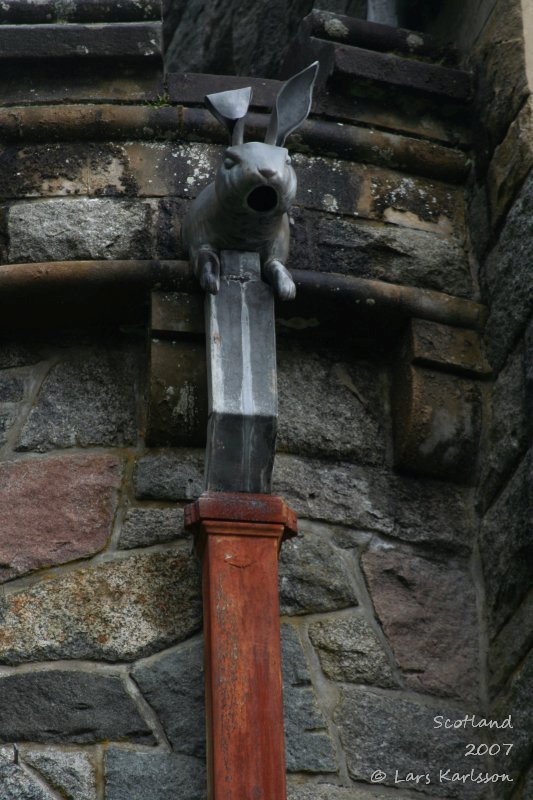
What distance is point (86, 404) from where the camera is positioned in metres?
3.75

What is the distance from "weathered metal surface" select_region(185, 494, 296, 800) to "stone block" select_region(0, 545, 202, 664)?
5.6 inches

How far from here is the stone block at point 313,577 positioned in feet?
11.6

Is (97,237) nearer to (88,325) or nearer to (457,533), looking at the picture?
(88,325)

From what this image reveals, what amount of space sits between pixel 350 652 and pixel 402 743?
0.73ft

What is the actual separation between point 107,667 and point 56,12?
1.74 metres

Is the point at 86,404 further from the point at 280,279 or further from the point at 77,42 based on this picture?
the point at 77,42

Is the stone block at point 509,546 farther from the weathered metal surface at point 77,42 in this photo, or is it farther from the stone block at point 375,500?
the weathered metal surface at point 77,42

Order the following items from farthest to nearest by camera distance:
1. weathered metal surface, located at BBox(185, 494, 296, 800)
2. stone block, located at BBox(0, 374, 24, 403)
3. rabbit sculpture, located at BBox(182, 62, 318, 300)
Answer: stone block, located at BBox(0, 374, 24, 403) → rabbit sculpture, located at BBox(182, 62, 318, 300) → weathered metal surface, located at BBox(185, 494, 296, 800)

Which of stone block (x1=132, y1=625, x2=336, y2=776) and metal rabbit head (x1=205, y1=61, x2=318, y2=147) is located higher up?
metal rabbit head (x1=205, y1=61, x2=318, y2=147)

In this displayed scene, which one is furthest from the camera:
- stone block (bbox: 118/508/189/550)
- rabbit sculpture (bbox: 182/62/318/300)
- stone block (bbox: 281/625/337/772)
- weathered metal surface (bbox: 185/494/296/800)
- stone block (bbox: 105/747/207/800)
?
stone block (bbox: 118/508/189/550)

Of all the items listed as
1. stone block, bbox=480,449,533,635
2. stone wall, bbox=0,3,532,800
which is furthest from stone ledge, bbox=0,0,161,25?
stone block, bbox=480,449,533,635

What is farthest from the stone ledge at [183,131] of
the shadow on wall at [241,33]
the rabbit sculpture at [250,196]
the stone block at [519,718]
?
the stone block at [519,718]

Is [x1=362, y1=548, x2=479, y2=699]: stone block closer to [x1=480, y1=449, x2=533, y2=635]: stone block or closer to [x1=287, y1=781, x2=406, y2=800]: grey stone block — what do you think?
[x1=480, y1=449, x2=533, y2=635]: stone block

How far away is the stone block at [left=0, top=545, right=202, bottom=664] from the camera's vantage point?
3.38m
